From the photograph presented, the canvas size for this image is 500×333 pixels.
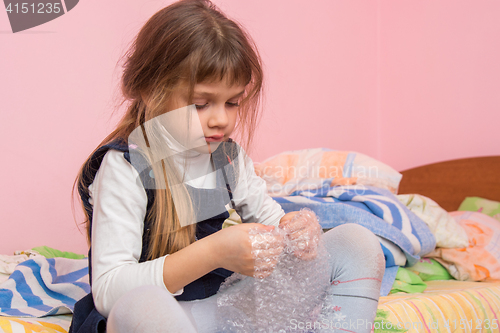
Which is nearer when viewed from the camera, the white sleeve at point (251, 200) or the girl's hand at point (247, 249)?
the girl's hand at point (247, 249)

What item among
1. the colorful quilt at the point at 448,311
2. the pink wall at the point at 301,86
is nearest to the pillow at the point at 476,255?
Answer: the colorful quilt at the point at 448,311

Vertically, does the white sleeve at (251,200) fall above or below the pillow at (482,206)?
above

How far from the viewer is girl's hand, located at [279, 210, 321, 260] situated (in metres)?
0.56

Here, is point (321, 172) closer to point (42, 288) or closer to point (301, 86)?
point (301, 86)

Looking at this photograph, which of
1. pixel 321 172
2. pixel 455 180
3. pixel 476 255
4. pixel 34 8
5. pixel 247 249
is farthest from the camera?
pixel 455 180

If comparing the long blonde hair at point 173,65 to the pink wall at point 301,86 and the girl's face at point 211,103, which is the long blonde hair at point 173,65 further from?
the pink wall at point 301,86

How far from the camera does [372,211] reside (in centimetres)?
106

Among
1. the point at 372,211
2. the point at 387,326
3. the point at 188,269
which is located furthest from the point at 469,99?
the point at 188,269

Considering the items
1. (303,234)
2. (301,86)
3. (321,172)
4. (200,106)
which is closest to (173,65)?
(200,106)

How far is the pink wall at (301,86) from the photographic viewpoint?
1.20 meters

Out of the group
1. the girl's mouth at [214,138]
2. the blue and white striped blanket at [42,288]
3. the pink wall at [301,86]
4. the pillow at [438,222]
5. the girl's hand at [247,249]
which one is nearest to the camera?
the girl's hand at [247,249]

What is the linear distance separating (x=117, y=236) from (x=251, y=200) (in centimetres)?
29

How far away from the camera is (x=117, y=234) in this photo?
534 millimetres

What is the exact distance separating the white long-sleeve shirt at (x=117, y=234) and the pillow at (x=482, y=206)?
120 cm
